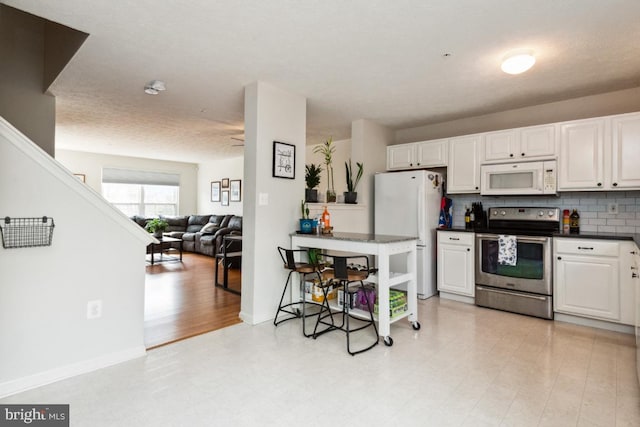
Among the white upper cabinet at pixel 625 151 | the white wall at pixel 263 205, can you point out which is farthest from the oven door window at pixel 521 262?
the white wall at pixel 263 205

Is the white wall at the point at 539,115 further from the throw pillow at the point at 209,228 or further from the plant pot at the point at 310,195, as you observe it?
the throw pillow at the point at 209,228

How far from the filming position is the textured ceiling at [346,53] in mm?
2178

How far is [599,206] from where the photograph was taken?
3627mm

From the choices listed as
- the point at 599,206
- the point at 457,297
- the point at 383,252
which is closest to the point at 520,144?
the point at 599,206

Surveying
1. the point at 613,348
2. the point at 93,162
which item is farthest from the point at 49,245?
the point at 93,162

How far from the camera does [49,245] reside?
2.19m

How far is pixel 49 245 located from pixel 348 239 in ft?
7.36

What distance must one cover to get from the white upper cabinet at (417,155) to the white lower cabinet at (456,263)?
1.02 meters

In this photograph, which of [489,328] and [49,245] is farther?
[489,328]

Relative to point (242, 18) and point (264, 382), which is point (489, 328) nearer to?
point (264, 382)

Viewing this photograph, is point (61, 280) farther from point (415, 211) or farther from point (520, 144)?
point (520, 144)

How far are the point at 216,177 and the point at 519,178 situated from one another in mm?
7710

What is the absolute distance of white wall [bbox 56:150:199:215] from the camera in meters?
7.86

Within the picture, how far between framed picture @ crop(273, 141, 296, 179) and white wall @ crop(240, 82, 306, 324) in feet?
0.15
